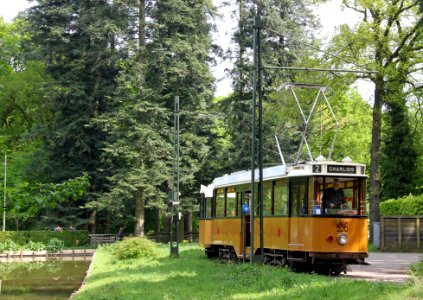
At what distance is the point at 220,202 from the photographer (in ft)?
90.4

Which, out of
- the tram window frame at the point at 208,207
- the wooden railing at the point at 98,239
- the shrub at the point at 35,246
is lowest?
the shrub at the point at 35,246

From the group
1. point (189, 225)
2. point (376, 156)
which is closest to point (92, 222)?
point (189, 225)

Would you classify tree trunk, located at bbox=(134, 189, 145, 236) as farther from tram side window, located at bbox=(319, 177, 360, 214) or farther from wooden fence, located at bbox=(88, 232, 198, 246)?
tram side window, located at bbox=(319, 177, 360, 214)

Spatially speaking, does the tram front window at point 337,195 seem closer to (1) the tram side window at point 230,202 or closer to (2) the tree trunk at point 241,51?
(1) the tram side window at point 230,202

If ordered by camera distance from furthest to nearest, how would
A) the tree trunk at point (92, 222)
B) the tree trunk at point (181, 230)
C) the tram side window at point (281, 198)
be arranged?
the tree trunk at point (181, 230) → the tree trunk at point (92, 222) → the tram side window at point (281, 198)

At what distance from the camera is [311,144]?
2042 inches

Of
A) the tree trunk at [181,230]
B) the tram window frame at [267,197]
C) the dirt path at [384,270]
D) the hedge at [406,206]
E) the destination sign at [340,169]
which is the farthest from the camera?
the tree trunk at [181,230]

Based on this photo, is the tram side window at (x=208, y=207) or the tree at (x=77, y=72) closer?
the tram side window at (x=208, y=207)

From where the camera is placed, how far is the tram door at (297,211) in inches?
761

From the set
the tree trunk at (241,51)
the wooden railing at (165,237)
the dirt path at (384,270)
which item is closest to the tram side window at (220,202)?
the dirt path at (384,270)

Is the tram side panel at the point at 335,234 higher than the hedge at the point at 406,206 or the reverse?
the reverse

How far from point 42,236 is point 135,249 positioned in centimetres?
2109

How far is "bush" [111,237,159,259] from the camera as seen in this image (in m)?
30.1

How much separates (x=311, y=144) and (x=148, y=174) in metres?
12.6
